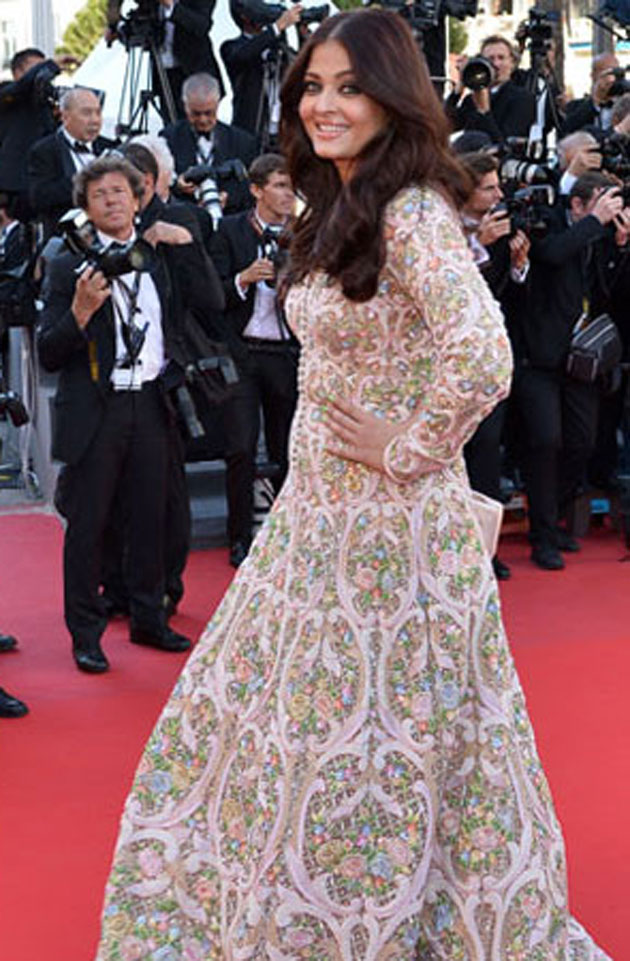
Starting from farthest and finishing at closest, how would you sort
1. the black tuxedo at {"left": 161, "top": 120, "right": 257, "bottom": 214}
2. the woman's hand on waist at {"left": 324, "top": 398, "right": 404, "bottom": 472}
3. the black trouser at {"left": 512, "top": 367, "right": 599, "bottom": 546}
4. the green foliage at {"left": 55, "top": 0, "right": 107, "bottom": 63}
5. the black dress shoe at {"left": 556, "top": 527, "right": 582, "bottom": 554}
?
the green foliage at {"left": 55, "top": 0, "right": 107, "bottom": 63} → the black tuxedo at {"left": 161, "top": 120, "right": 257, "bottom": 214} → the black dress shoe at {"left": 556, "top": 527, "right": 582, "bottom": 554} → the black trouser at {"left": 512, "top": 367, "right": 599, "bottom": 546} → the woman's hand on waist at {"left": 324, "top": 398, "right": 404, "bottom": 472}

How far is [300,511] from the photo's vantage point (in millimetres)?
3139

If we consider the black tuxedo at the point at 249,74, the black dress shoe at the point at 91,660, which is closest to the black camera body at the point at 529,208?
the black dress shoe at the point at 91,660

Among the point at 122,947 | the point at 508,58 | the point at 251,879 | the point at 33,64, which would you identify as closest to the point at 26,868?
the point at 122,947

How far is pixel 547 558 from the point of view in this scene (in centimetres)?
768

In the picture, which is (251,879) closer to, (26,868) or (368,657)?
(368,657)

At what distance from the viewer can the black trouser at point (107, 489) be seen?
6.06 m

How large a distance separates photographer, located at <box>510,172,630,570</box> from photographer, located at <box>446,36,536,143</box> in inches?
79.0

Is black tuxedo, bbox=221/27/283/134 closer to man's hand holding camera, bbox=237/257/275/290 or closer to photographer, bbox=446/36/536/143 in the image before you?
photographer, bbox=446/36/536/143

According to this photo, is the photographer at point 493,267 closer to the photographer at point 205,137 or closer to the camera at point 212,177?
the camera at point 212,177

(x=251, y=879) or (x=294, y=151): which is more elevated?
(x=294, y=151)

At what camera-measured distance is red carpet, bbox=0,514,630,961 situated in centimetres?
410

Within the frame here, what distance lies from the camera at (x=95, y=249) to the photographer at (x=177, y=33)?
4.27 m

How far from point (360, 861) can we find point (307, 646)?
14.4 inches

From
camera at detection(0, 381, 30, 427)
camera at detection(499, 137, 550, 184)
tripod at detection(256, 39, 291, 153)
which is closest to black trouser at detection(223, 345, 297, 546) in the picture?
camera at detection(499, 137, 550, 184)
